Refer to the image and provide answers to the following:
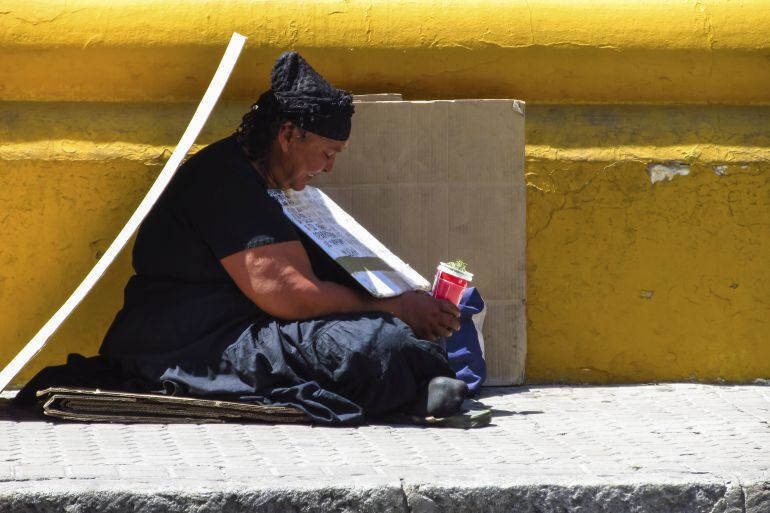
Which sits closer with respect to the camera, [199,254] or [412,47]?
[199,254]

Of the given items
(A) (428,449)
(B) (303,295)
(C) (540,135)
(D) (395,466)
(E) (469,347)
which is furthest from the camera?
(C) (540,135)

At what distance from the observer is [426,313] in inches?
158

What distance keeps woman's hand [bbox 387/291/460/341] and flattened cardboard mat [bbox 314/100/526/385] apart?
0.45 metres

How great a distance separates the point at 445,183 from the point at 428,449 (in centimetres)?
114

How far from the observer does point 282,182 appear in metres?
4.15

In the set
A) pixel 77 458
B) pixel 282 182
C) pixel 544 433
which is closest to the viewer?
pixel 77 458

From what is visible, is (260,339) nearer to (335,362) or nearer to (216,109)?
(335,362)

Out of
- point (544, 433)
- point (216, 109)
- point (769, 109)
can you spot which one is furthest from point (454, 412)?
point (769, 109)

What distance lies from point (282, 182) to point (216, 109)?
21.7 inches

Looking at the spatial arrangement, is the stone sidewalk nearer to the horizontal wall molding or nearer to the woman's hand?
the woman's hand

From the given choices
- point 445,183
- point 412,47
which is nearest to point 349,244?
point 445,183

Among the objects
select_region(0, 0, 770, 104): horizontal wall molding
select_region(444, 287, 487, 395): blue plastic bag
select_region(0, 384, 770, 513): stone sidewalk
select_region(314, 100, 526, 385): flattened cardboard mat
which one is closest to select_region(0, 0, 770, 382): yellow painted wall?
select_region(0, 0, 770, 104): horizontal wall molding

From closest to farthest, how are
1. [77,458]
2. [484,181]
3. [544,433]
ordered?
[77,458]
[544,433]
[484,181]

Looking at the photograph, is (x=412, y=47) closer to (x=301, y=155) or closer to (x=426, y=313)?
(x=301, y=155)
